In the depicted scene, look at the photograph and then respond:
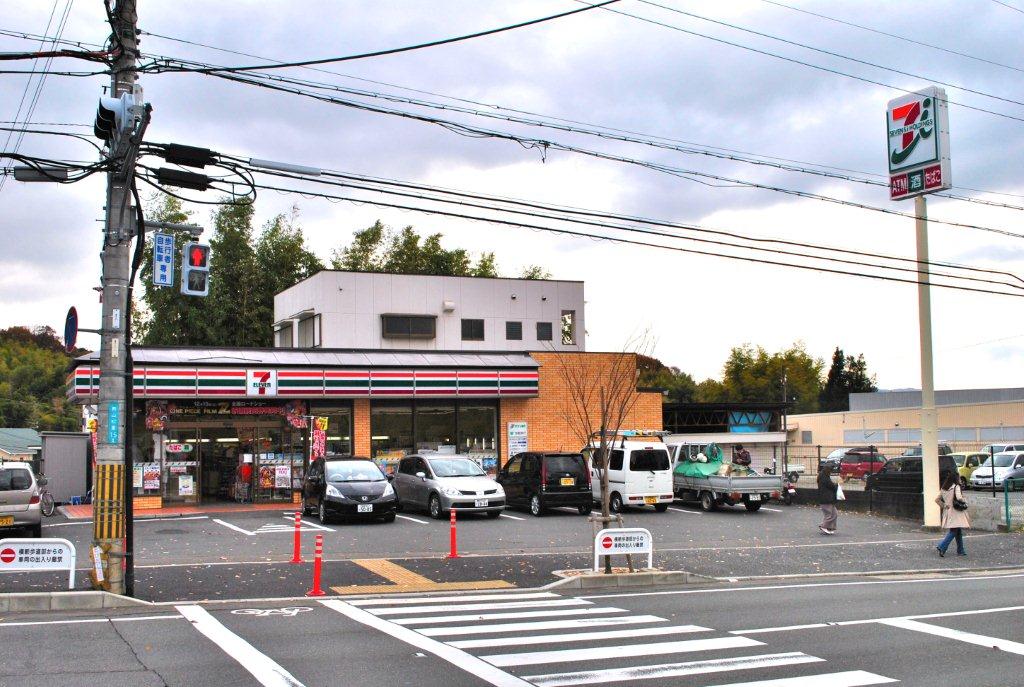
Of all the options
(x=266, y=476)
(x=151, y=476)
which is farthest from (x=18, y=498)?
(x=266, y=476)

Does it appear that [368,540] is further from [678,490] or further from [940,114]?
[940,114]

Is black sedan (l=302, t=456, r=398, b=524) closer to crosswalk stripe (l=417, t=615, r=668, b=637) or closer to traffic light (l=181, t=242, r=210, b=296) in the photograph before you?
traffic light (l=181, t=242, r=210, b=296)

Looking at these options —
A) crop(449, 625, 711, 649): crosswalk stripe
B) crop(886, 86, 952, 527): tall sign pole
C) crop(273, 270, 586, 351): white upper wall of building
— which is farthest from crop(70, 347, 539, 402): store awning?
crop(449, 625, 711, 649): crosswalk stripe

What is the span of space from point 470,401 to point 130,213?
20523mm

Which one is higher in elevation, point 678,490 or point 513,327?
point 513,327

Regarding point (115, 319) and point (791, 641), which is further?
point (115, 319)

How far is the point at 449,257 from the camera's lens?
221 ft

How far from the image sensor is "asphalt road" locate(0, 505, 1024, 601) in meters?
15.2

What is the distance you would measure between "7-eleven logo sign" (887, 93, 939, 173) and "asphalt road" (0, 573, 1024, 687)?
13.8m

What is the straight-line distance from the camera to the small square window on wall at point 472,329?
3978cm

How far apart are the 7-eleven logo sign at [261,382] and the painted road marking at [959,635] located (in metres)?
21.6

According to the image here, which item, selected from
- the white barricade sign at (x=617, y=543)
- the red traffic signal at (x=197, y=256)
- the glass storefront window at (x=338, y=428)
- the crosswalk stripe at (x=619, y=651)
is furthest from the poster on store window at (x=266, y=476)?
the crosswalk stripe at (x=619, y=651)

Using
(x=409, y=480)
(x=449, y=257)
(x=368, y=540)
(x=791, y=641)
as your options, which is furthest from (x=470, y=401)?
(x=449, y=257)

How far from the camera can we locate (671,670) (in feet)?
29.4
